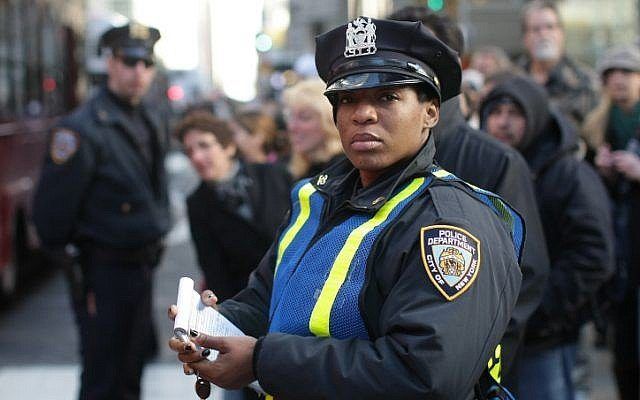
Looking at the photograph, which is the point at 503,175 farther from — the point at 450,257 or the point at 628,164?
the point at 628,164

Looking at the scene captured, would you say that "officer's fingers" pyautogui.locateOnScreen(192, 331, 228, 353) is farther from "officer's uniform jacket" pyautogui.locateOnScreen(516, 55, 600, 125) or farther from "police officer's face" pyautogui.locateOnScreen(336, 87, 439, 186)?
"officer's uniform jacket" pyautogui.locateOnScreen(516, 55, 600, 125)

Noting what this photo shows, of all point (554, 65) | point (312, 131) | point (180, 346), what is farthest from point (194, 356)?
point (554, 65)

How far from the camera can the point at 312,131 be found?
5.04 m

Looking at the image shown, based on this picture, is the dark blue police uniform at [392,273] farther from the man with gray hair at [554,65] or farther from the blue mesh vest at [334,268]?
the man with gray hair at [554,65]

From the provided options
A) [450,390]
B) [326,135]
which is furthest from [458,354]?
[326,135]

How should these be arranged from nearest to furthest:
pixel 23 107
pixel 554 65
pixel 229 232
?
pixel 229 232 < pixel 554 65 < pixel 23 107

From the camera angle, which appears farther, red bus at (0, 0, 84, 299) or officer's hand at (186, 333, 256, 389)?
red bus at (0, 0, 84, 299)

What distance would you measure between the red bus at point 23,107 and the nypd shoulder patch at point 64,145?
3.49 m

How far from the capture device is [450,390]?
224 cm

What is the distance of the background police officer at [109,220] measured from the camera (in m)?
5.41

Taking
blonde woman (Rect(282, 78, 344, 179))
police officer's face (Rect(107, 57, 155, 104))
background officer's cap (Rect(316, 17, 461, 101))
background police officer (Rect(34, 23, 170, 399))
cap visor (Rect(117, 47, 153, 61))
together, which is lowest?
background police officer (Rect(34, 23, 170, 399))

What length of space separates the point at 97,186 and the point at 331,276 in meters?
3.33

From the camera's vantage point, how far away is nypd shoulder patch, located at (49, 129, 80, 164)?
17.8 feet

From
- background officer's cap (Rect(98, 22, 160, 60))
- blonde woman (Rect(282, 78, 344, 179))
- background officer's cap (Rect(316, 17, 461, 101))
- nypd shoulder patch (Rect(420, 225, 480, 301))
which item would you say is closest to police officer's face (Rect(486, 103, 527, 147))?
blonde woman (Rect(282, 78, 344, 179))
